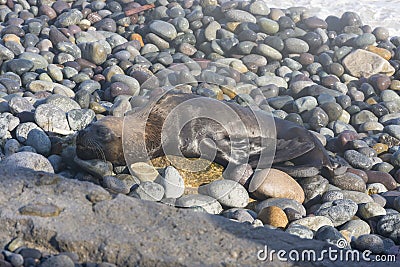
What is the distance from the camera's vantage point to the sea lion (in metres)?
5.19

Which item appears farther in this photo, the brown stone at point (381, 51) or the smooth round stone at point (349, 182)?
the brown stone at point (381, 51)

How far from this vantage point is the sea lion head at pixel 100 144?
5125mm

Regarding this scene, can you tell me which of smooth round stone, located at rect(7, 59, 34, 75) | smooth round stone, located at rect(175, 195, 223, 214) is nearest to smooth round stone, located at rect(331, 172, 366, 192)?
smooth round stone, located at rect(175, 195, 223, 214)

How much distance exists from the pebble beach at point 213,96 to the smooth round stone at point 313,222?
1 cm

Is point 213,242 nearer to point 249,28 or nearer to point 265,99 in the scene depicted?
point 265,99

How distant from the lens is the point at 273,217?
462 centimetres

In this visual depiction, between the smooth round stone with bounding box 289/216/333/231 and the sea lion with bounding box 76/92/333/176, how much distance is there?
32.6 inches

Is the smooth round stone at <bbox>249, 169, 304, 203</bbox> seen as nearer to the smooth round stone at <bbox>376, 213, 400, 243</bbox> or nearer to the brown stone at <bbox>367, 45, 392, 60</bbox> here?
the smooth round stone at <bbox>376, 213, 400, 243</bbox>

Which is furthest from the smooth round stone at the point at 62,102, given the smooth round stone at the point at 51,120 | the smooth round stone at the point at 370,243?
the smooth round stone at the point at 370,243

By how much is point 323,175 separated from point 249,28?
3.75 meters

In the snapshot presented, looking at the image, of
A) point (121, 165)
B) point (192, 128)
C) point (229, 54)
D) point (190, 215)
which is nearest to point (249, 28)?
point (229, 54)

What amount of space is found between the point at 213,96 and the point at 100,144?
7.68 ft

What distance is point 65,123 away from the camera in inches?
229

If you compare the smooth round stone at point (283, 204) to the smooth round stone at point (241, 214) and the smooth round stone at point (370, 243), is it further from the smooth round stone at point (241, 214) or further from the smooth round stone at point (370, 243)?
the smooth round stone at point (370, 243)
